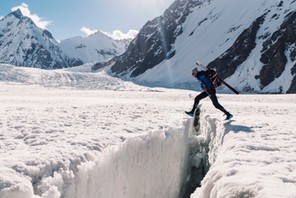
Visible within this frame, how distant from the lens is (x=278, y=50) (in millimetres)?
71125

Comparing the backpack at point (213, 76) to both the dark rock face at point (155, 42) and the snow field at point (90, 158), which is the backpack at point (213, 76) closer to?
the snow field at point (90, 158)

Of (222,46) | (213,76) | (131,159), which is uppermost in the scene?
(222,46)

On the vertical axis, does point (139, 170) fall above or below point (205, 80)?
below

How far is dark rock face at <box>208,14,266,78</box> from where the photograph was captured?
81787mm

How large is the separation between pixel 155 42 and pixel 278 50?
62.4 meters

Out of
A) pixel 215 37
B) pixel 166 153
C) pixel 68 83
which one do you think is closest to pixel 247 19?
pixel 215 37

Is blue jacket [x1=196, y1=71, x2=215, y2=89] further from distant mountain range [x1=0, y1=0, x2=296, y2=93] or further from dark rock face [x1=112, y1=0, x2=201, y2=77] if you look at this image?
dark rock face [x1=112, y1=0, x2=201, y2=77]

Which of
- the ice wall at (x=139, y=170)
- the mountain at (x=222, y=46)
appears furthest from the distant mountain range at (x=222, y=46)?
the ice wall at (x=139, y=170)

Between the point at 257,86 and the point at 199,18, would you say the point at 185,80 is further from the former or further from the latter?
the point at 199,18

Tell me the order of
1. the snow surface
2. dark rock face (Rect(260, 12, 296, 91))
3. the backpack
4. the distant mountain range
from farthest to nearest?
the distant mountain range, dark rock face (Rect(260, 12, 296, 91)), the backpack, the snow surface

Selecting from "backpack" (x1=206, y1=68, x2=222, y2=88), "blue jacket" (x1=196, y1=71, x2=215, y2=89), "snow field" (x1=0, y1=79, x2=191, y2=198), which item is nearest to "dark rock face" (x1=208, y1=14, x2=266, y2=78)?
"backpack" (x1=206, y1=68, x2=222, y2=88)

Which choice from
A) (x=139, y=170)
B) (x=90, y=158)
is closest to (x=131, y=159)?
(x=139, y=170)

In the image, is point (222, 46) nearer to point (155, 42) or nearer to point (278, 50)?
point (278, 50)

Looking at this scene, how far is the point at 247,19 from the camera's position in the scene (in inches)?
3898
